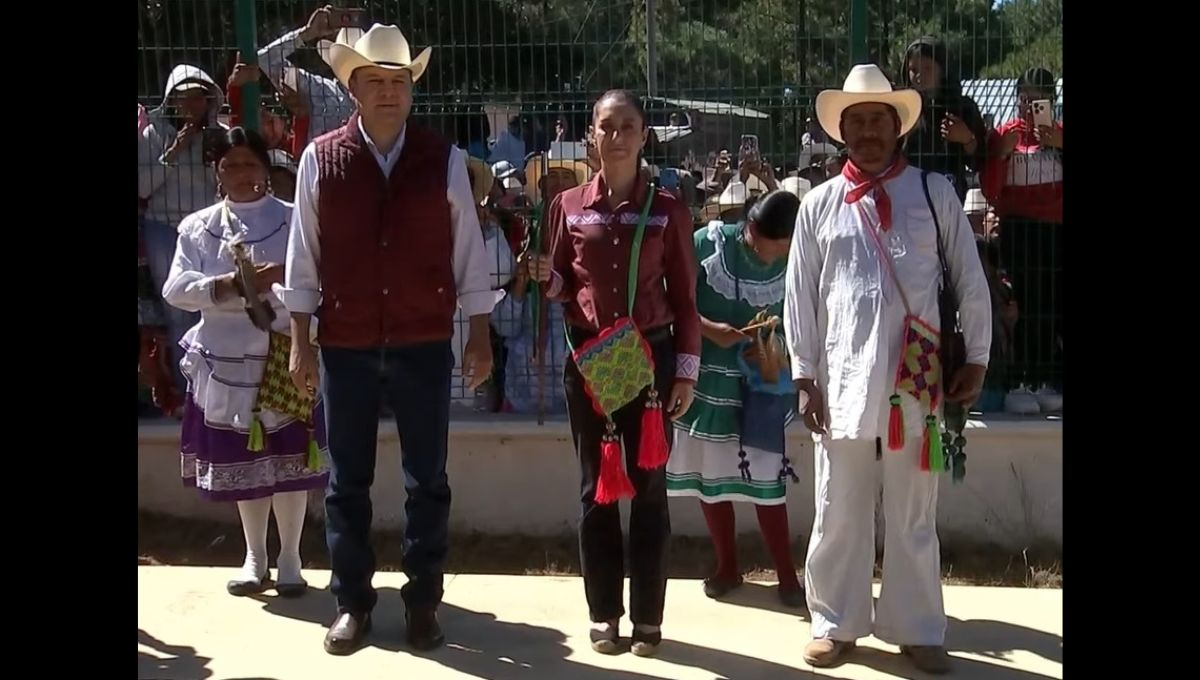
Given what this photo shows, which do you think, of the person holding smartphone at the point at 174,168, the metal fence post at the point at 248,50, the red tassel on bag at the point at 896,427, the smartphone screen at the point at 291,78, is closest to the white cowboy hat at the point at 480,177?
the smartphone screen at the point at 291,78

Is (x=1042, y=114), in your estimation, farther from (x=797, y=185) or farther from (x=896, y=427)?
(x=896, y=427)

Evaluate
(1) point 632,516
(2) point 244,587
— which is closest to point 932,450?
(1) point 632,516

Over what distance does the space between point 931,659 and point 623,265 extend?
1.72 meters

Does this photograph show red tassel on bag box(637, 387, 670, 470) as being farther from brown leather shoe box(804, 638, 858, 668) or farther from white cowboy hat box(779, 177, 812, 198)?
white cowboy hat box(779, 177, 812, 198)

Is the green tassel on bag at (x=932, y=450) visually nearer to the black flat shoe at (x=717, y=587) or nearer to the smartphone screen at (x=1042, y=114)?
the black flat shoe at (x=717, y=587)

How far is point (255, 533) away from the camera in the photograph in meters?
5.43

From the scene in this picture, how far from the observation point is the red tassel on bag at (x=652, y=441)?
172 inches

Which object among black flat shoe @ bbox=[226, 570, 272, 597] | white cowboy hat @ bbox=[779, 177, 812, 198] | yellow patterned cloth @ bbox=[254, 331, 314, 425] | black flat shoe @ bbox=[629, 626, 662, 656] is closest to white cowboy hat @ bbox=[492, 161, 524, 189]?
white cowboy hat @ bbox=[779, 177, 812, 198]

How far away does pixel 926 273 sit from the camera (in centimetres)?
427

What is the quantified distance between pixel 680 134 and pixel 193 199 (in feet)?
8.58

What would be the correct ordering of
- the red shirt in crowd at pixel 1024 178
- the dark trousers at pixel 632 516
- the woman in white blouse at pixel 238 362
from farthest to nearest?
the red shirt in crowd at pixel 1024 178
the woman in white blouse at pixel 238 362
the dark trousers at pixel 632 516

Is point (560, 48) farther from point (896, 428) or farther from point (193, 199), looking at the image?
point (896, 428)
